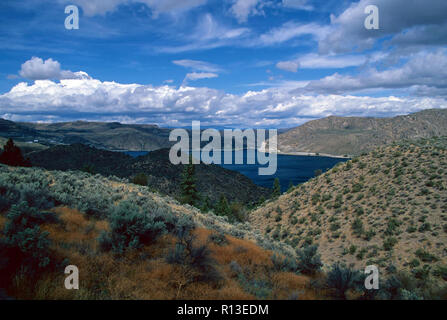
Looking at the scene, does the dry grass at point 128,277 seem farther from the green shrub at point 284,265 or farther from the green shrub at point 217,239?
the green shrub at point 217,239

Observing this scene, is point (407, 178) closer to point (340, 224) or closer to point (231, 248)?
point (340, 224)

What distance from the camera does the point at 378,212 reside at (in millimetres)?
20688

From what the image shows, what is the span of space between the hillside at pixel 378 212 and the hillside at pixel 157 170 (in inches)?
1933

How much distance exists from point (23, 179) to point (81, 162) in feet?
359

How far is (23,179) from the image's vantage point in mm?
10523

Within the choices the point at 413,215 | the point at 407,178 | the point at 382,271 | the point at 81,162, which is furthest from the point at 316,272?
the point at 81,162

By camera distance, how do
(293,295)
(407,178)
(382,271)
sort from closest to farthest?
(293,295) < (382,271) < (407,178)

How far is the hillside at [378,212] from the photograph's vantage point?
1502 cm

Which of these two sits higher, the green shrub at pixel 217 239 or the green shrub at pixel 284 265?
the green shrub at pixel 217 239

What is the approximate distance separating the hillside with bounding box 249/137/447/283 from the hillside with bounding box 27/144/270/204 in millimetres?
49091

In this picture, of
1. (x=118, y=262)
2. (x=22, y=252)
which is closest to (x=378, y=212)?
(x=118, y=262)

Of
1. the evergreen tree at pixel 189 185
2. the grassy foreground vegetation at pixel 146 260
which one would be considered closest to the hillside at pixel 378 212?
the grassy foreground vegetation at pixel 146 260

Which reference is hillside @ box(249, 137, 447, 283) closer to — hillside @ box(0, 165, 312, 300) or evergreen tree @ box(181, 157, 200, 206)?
hillside @ box(0, 165, 312, 300)

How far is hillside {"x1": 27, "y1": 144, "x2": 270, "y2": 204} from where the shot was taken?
83.6 meters
